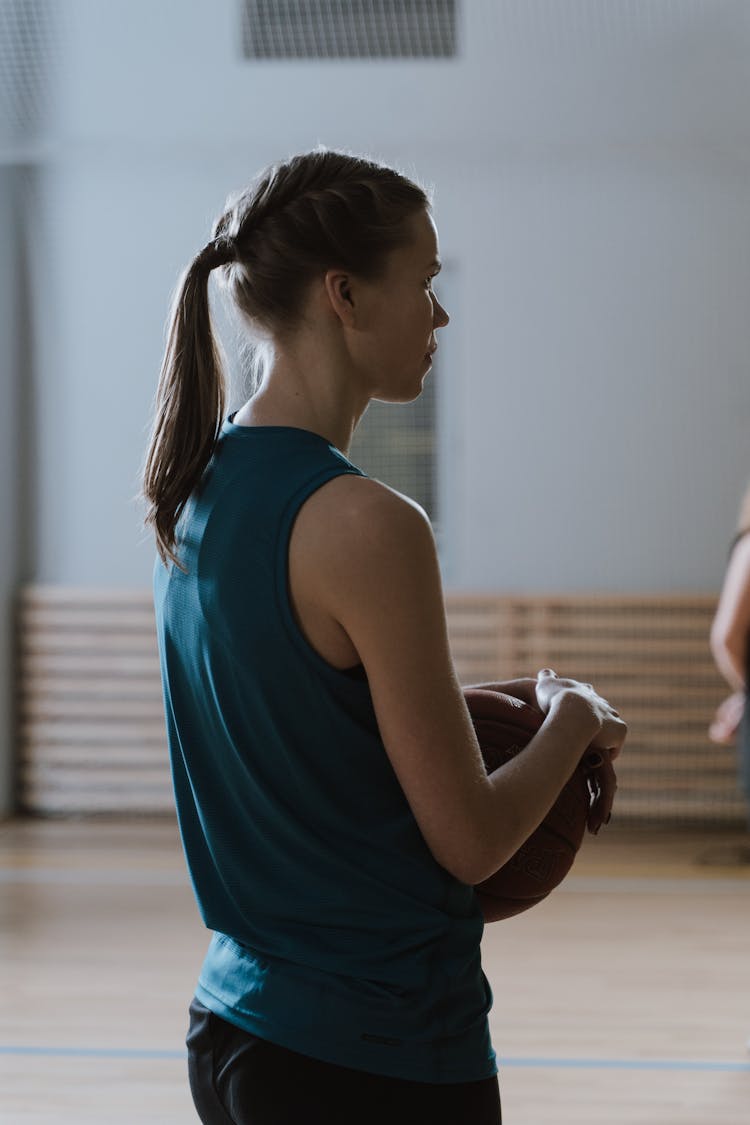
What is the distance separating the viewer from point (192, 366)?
1.10 metres

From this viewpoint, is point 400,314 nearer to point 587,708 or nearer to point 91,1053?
point 587,708

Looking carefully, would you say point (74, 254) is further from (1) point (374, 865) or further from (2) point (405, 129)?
(1) point (374, 865)

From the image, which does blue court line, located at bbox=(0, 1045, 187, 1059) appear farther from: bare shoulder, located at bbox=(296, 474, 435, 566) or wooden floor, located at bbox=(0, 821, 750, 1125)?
bare shoulder, located at bbox=(296, 474, 435, 566)

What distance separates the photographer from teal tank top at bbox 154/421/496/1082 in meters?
0.94

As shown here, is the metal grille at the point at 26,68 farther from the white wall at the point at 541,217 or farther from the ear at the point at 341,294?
the ear at the point at 341,294

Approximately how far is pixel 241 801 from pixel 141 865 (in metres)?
4.10

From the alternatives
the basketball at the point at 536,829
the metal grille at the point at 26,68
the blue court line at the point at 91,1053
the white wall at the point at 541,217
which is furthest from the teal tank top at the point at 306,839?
the metal grille at the point at 26,68

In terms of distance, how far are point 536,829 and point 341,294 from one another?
54 cm

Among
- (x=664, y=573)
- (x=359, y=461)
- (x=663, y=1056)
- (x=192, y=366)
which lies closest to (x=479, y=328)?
(x=359, y=461)

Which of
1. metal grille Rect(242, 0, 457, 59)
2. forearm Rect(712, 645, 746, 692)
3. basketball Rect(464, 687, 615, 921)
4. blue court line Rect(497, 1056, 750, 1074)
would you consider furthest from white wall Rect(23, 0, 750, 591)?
basketball Rect(464, 687, 615, 921)

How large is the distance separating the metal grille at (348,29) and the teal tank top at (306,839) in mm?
4946

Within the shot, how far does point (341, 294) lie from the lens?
100 centimetres

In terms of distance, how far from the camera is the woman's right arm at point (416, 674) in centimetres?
89

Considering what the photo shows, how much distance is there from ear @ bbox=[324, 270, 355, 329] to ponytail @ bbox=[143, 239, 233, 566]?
0.11 m
